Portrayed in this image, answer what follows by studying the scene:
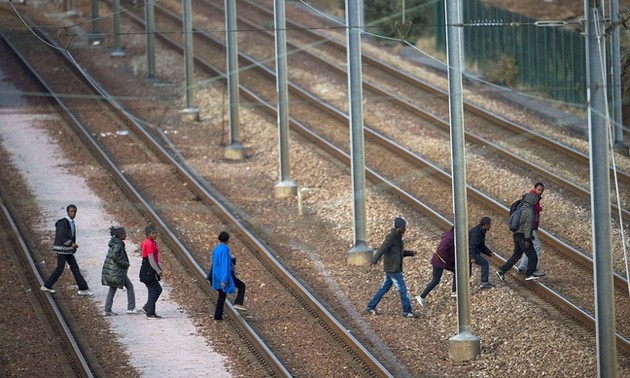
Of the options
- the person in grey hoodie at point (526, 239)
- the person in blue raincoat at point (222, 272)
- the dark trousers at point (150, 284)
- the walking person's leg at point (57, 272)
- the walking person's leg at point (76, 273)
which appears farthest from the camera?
the walking person's leg at point (76, 273)

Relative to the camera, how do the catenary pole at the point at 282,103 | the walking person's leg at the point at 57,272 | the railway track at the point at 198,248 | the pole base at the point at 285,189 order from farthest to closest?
the pole base at the point at 285,189
the catenary pole at the point at 282,103
the walking person's leg at the point at 57,272
the railway track at the point at 198,248

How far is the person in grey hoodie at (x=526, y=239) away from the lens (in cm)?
1916

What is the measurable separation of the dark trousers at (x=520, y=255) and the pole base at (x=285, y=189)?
24.2ft

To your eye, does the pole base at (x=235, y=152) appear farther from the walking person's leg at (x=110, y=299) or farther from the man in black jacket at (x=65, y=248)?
the walking person's leg at (x=110, y=299)

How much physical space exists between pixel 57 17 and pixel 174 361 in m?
29.3

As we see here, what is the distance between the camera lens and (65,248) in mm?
19312

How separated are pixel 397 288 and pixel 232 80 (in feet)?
34.3

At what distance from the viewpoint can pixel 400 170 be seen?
2694cm

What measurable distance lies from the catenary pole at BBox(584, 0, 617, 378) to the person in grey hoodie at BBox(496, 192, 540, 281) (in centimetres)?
517

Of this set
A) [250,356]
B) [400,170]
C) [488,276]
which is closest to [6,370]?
[250,356]

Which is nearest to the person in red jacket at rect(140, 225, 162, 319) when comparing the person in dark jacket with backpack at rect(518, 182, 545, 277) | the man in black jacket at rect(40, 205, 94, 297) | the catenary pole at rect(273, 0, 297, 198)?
the man in black jacket at rect(40, 205, 94, 297)

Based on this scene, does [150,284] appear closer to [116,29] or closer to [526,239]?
[526,239]

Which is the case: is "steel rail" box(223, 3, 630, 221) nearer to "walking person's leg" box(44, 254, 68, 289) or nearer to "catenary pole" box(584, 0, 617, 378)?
"catenary pole" box(584, 0, 617, 378)

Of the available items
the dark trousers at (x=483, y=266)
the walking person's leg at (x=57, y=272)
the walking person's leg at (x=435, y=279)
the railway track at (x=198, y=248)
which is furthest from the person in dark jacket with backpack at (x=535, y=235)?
the walking person's leg at (x=57, y=272)
